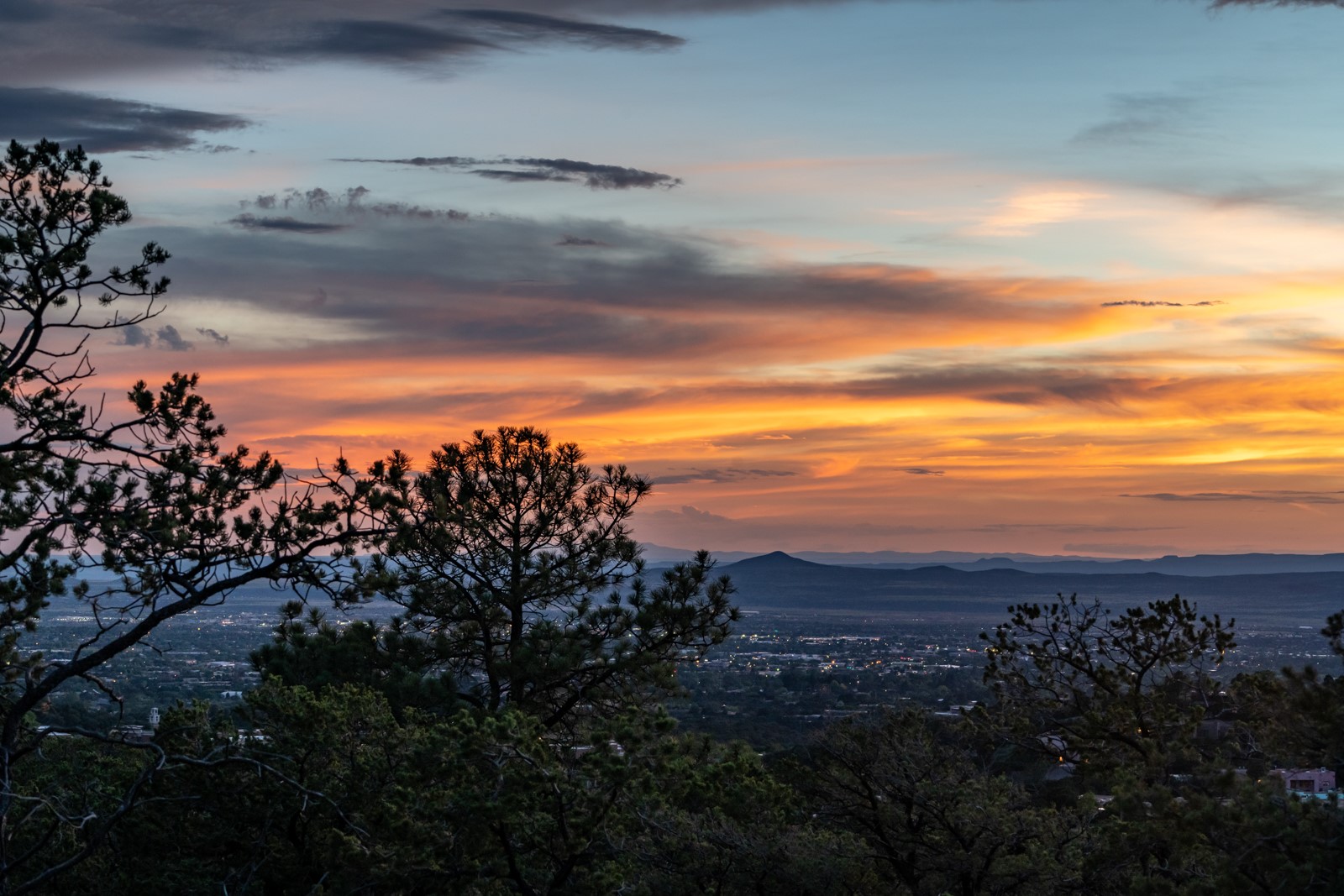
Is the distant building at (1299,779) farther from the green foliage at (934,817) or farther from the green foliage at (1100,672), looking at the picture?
the green foliage at (934,817)

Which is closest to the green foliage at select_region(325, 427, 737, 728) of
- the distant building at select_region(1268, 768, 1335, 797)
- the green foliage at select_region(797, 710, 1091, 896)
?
the green foliage at select_region(797, 710, 1091, 896)

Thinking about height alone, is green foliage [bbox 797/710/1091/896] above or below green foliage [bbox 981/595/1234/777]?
below

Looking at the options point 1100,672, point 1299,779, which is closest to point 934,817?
point 1100,672

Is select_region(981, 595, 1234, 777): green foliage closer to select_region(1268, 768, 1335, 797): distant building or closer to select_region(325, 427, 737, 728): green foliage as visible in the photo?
select_region(1268, 768, 1335, 797): distant building

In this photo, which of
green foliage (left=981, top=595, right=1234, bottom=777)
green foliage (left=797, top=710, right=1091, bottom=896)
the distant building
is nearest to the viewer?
the distant building

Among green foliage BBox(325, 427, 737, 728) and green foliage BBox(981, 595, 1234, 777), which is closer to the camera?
green foliage BBox(981, 595, 1234, 777)

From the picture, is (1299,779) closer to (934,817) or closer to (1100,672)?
(1100,672)

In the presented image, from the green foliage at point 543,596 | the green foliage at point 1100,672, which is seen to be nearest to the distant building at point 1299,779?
the green foliage at point 1100,672

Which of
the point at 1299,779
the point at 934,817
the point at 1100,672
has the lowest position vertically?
the point at 934,817

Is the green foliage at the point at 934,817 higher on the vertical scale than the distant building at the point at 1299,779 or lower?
lower

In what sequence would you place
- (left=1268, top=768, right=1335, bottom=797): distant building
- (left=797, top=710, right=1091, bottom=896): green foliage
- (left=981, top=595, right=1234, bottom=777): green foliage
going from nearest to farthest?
(left=1268, top=768, right=1335, bottom=797): distant building, (left=981, top=595, right=1234, bottom=777): green foliage, (left=797, top=710, right=1091, bottom=896): green foliage

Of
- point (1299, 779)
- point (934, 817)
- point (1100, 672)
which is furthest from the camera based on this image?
point (934, 817)

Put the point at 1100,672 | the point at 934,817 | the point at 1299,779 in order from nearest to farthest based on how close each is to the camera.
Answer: the point at 1299,779 < the point at 1100,672 < the point at 934,817

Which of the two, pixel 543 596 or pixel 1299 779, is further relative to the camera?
pixel 543 596
